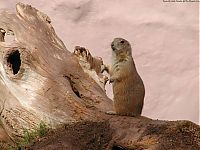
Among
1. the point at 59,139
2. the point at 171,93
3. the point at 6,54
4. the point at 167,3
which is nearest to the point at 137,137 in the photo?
the point at 59,139

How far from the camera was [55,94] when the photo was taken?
559 cm

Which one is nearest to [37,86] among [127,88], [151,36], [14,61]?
[14,61]

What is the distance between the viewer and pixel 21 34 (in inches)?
236

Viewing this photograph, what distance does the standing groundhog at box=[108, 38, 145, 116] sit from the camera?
216 inches

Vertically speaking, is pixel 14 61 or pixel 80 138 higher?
pixel 14 61

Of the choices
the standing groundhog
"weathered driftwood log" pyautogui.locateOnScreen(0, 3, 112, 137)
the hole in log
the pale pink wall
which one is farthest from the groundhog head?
the pale pink wall

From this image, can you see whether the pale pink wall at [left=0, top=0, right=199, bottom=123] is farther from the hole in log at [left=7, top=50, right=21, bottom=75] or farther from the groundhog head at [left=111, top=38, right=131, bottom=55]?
the hole in log at [left=7, top=50, right=21, bottom=75]

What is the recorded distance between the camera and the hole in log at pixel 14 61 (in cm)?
579

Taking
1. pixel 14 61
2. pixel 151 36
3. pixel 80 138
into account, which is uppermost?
pixel 151 36

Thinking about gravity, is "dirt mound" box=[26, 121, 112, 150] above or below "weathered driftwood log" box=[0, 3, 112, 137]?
below

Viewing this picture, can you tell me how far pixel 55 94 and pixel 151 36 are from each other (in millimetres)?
3480

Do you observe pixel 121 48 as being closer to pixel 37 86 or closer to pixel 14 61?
pixel 37 86

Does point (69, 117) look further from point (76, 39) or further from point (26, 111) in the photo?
point (76, 39)

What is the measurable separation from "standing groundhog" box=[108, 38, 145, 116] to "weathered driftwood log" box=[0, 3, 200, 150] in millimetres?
219
